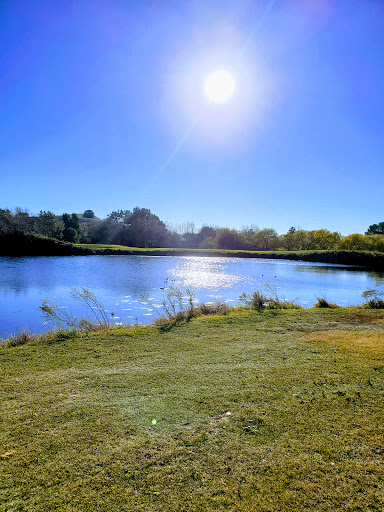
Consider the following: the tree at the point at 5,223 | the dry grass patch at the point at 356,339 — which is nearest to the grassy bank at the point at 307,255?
the tree at the point at 5,223

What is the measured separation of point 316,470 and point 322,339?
14.9 ft

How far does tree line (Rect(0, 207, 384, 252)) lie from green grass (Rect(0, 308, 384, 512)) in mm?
56751

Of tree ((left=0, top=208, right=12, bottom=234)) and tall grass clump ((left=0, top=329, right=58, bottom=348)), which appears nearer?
tall grass clump ((left=0, top=329, right=58, bottom=348))

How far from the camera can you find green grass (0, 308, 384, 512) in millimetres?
2395

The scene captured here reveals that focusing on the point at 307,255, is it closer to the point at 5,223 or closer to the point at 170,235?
the point at 170,235

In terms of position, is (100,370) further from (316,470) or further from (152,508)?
(316,470)

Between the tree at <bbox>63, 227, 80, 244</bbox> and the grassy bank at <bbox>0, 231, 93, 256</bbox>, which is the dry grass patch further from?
the tree at <bbox>63, 227, 80, 244</bbox>

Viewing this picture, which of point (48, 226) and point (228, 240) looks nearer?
point (48, 226)

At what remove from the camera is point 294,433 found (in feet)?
10.5

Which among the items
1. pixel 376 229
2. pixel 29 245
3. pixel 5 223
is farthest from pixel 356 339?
pixel 376 229

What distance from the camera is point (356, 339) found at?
682cm

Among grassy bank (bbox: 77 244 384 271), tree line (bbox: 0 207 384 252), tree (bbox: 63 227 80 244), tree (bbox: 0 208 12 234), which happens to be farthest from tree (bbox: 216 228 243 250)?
tree (bbox: 0 208 12 234)

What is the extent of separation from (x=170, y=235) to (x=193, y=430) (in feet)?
241

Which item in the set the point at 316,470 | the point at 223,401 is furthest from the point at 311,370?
the point at 316,470
